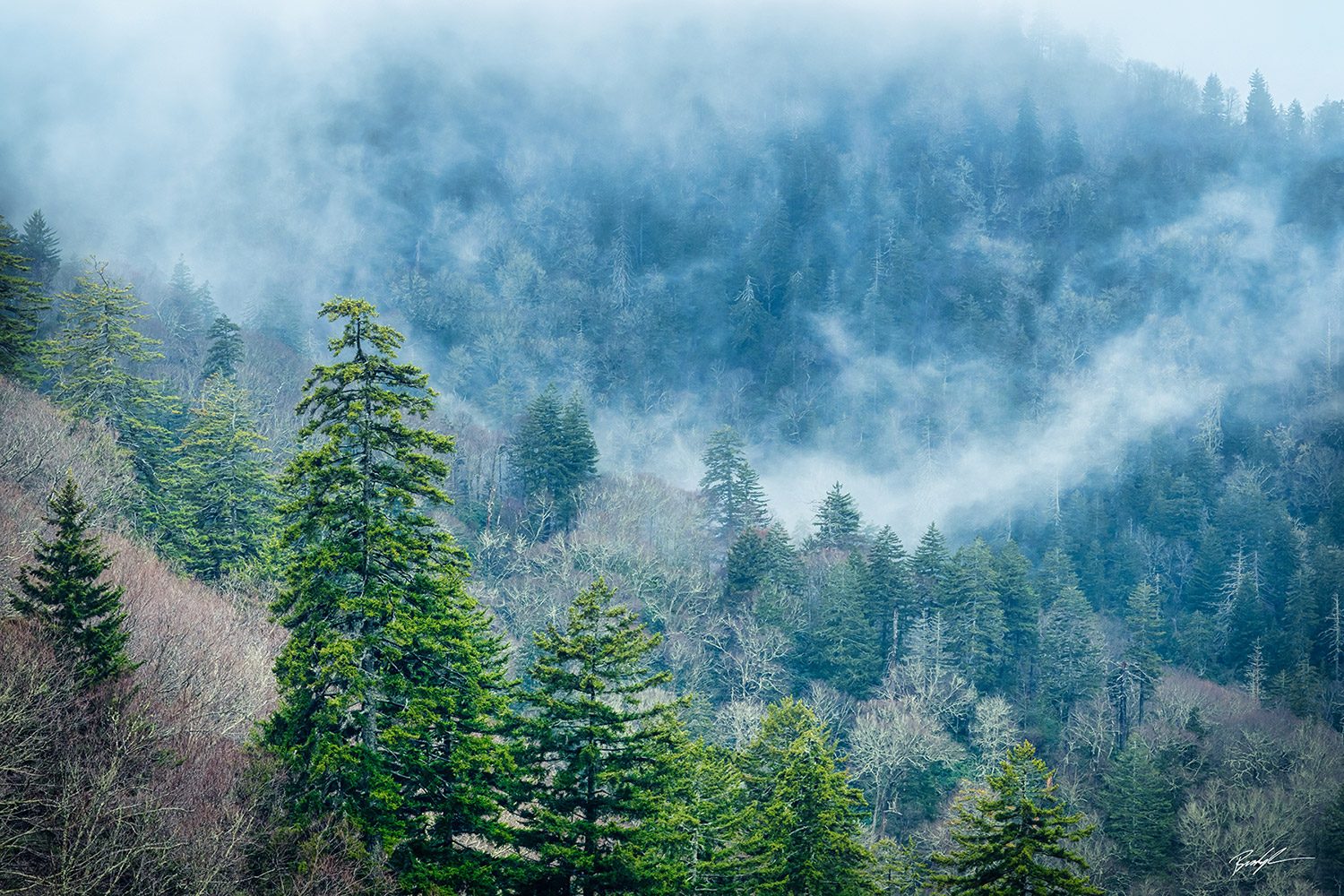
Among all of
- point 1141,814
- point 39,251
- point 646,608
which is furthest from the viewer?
point 39,251

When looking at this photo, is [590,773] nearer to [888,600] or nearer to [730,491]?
[888,600]

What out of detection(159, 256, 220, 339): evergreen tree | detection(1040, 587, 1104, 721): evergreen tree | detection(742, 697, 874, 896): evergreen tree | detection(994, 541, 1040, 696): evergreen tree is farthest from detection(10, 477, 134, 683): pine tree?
detection(159, 256, 220, 339): evergreen tree

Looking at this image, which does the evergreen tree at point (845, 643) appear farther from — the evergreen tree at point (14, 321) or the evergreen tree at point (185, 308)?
the evergreen tree at point (185, 308)

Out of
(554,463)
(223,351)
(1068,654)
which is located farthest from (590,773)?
(223,351)

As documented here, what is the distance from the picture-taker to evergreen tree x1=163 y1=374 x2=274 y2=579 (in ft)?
139

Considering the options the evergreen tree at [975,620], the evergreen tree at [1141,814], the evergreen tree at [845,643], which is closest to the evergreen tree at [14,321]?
the evergreen tree at [845,643]

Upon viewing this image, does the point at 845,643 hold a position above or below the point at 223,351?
below

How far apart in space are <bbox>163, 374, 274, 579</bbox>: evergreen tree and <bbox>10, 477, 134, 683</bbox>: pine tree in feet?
76.1

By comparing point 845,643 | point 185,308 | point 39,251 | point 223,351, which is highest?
point 185,308

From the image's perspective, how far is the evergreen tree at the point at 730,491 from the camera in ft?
266

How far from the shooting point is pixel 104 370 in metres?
46.8

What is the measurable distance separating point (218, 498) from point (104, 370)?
1131 cm

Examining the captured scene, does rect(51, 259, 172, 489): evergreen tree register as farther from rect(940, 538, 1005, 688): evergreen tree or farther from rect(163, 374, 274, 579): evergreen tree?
rect(940, 538, 1005, 688): evergreen tree

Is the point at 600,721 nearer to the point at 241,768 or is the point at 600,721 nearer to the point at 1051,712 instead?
the point at 241,768
